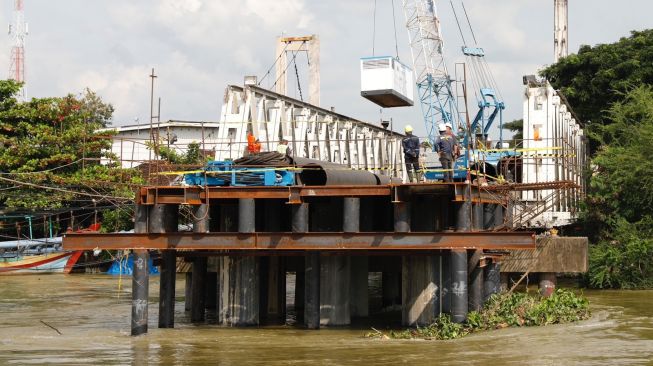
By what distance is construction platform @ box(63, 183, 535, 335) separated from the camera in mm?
22188

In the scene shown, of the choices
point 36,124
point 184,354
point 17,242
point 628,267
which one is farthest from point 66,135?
point 184,354

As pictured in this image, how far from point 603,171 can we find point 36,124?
2789 cm

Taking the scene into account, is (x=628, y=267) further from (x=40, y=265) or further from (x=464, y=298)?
(x=40, y=265)

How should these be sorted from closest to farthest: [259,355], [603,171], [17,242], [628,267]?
[259,355] → [628,267] → [603,171] → [17,242]

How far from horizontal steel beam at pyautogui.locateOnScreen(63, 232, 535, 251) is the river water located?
202 cm

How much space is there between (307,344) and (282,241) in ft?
7.90

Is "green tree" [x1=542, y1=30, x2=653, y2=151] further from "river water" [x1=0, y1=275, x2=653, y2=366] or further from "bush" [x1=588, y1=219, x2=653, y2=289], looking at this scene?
"river water" [x1=0, y1=275, x2=653, y2=366]

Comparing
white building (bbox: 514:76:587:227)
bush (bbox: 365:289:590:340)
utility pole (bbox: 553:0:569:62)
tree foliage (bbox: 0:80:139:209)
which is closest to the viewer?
bush (bbox: 365:289:590:340)

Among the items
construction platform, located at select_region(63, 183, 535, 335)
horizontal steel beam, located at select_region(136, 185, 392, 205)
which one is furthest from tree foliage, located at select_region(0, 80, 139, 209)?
horizontal steel beam, located at select_region(136, 185, 392, 205)

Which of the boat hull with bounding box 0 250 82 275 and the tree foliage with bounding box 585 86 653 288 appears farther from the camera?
the boat hull with bounding box 0 250 82 275

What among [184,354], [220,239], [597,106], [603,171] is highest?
[597,106]

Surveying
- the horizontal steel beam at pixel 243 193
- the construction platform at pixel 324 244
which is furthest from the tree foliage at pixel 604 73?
the horizontal steel beam at pixel 243 193

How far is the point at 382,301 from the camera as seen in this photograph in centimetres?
3212

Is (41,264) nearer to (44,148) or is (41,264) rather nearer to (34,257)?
(34,257)
